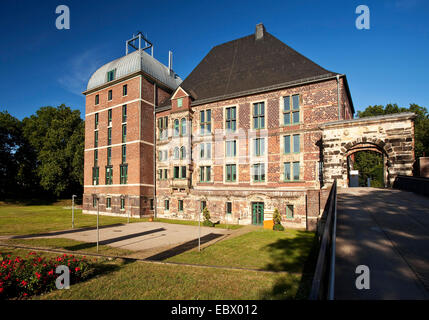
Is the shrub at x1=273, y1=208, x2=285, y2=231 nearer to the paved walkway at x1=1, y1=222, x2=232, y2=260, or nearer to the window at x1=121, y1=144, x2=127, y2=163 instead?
the paved walkway at x1=1, y1=222, x2=232, y2=260

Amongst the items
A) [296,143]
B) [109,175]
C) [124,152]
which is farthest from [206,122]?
[109,175]

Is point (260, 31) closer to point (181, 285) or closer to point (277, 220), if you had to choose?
point (277, 220)

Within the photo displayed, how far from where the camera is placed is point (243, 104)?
2375 centimetres

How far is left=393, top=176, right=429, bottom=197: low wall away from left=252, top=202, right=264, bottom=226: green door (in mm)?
10567

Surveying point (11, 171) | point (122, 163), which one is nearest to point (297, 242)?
point (122, 163)

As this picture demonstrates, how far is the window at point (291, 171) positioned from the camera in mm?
20750

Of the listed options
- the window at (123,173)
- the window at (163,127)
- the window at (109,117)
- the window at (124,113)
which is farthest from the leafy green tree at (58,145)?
the window at (163,127)

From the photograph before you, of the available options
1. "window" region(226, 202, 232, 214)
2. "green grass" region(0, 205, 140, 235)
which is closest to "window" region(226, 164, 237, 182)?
"window" region(226, 202, 232, 214)

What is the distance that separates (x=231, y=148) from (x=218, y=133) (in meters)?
2.34

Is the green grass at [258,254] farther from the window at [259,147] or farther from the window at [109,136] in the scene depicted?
the window at [109,136]

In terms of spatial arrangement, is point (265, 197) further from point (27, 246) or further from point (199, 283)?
point (27, 246)

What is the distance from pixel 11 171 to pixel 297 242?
5823cm

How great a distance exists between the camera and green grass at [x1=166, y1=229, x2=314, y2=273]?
384 inches

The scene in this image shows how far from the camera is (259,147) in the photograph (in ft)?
74.3
